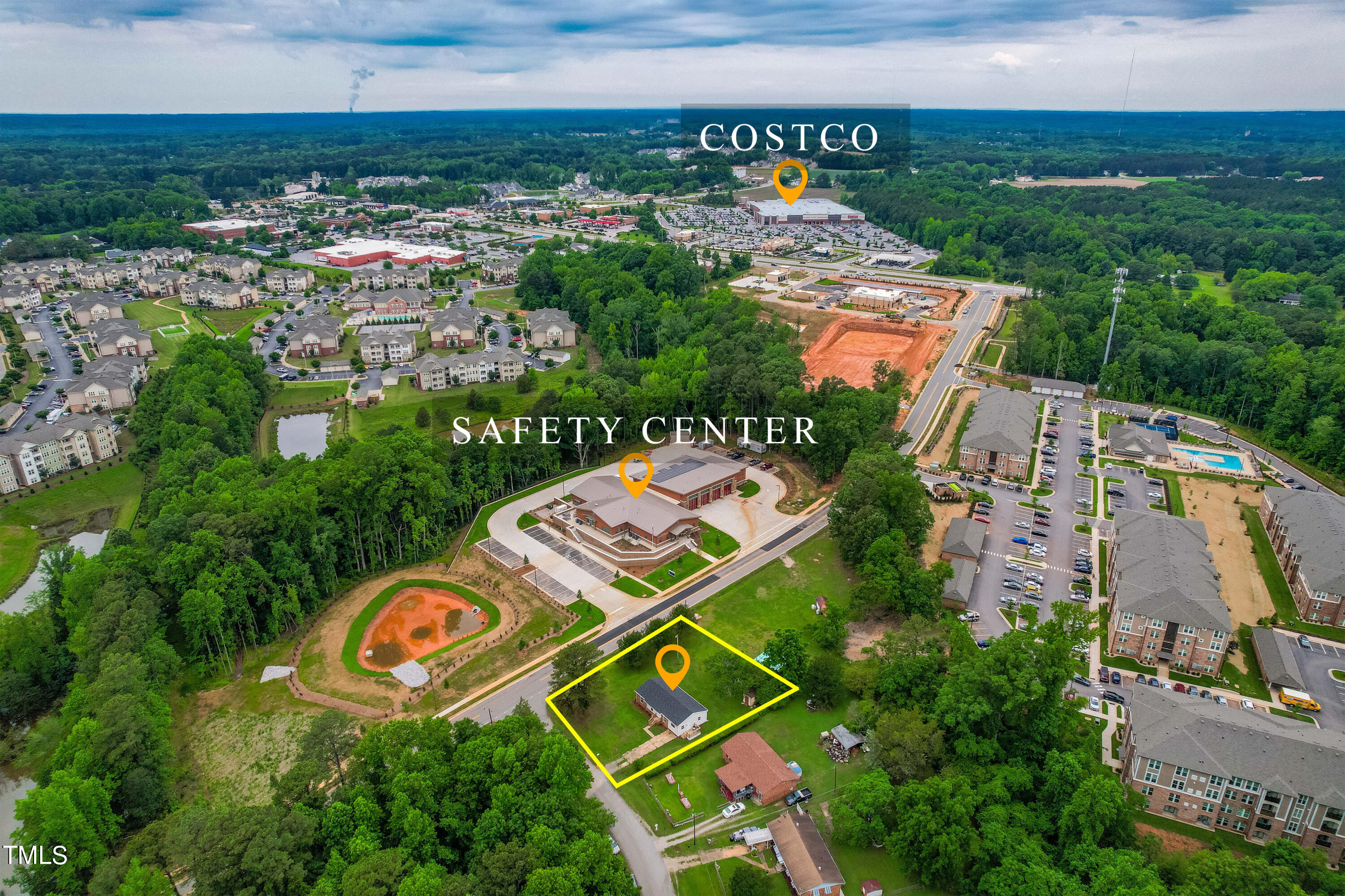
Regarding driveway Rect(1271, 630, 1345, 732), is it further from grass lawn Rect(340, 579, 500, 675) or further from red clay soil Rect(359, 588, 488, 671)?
red clay soil Rect(359, 588, 488, 671)

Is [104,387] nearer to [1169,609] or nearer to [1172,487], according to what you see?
[1169,609]

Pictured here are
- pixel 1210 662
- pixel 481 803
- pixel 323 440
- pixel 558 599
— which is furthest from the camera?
pixel 323 440

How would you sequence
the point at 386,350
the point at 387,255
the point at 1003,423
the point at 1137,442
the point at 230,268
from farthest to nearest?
the point at 387,255 → the point at 230,268 → the point at 386,350 → the point at 1137,442 → the point at 1003,423

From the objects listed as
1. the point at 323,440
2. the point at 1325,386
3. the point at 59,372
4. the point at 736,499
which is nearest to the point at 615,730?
the point at 736,499

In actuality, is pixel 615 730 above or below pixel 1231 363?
below

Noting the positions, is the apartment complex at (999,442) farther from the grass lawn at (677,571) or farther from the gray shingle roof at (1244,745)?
the gray shingle roof at (1244,745)

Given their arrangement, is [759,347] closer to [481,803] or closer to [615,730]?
[615,730]

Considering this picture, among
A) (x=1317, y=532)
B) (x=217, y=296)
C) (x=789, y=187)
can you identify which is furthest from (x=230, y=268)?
(x=1317, y=532)

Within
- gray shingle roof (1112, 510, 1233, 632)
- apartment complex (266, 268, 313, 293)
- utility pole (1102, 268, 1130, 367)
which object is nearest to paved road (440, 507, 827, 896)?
gray shingle roof (1112, 510, 1233, 632)
